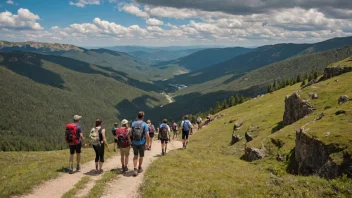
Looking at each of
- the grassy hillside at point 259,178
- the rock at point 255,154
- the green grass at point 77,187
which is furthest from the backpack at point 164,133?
the green grass at point 77,187

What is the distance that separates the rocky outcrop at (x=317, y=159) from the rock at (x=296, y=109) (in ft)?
45.9

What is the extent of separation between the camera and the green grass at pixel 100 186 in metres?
15.4

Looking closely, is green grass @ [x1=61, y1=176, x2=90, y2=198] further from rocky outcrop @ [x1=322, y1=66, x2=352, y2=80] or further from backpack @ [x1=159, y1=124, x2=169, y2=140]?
rocky outcrop @ [x1=322, y1=66, x2=352, y2=80]

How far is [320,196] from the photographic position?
1295cm

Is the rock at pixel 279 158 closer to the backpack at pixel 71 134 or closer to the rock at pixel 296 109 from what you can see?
the rock at pixel 296 109

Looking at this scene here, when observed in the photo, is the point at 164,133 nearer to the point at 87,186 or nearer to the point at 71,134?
the point at 71,134

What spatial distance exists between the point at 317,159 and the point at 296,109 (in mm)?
19445

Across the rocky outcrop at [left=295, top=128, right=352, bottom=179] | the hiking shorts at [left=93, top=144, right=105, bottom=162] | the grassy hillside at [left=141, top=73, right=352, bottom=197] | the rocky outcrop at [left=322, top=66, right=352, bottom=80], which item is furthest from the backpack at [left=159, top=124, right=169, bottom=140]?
the rocky outcrop at [left=322, top=66, right=352, bottom=80]

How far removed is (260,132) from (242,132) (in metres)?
5.25

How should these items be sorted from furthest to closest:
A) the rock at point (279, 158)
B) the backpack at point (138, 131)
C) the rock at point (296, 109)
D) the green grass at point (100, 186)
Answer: the rock at point (296, 109) < the rock at point (279, 158) < the backpack at point (138, 131) < the green grass at point (100, 186)

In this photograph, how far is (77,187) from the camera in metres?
16.7

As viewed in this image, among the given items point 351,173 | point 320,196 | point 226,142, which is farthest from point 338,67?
point 320,196

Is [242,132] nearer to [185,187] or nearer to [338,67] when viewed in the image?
[338,67]

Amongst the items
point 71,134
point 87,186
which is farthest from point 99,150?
Answer: point 87,186
